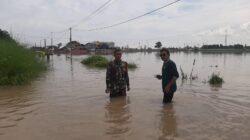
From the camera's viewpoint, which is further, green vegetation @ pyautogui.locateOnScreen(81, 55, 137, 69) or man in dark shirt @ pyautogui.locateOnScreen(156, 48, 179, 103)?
green vegetation @ pyautogui.locateOnScreen(81, 55, 137, 69)

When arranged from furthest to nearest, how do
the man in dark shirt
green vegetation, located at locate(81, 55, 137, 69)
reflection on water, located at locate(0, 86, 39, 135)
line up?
green vegetation, located at locate(81, 55, 137, 69) → the man in dark shirt → reflection on water, located at locate(0, 86, 39, 135)

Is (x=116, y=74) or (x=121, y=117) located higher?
(x=116, y=74)

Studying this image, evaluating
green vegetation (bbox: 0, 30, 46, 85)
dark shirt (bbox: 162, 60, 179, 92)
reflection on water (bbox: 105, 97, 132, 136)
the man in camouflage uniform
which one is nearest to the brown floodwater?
reflection on water (bbox: 105, 97, 132, 136)

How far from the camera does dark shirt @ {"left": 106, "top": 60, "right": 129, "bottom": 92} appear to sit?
897 cm

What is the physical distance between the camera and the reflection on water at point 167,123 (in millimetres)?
Answer: 6190

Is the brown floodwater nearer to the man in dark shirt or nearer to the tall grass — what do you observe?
the man in dark shirt

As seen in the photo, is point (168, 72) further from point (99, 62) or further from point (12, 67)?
point (99, 62)

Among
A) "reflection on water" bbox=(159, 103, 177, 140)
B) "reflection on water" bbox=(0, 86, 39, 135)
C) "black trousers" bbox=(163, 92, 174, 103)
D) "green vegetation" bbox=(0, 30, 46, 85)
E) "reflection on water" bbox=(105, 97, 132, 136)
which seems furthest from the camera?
"green vegetation" bbox=(0, 30, 46, 85)

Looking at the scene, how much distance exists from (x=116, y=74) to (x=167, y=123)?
2.43 meters

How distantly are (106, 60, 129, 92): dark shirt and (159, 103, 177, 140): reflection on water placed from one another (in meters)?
1.37

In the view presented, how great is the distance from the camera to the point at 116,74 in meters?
9.02

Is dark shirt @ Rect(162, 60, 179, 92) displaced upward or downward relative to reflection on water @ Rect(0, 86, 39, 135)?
upward

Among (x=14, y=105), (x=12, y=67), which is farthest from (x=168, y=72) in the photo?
(x=12, y=67)

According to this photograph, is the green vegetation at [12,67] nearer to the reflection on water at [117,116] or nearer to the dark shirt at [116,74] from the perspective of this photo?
the reflection on water at [117,116]
